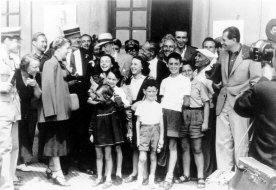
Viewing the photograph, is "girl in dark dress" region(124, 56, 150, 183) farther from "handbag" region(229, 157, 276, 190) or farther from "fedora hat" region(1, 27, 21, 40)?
"handbag" region(229, 157, 276, 190)

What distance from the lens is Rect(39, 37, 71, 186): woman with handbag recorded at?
5.26 m

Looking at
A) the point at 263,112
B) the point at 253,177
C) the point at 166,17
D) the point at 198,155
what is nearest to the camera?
the point at 253,177

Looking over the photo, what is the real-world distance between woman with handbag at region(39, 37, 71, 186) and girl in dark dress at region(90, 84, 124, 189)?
0.35 metres

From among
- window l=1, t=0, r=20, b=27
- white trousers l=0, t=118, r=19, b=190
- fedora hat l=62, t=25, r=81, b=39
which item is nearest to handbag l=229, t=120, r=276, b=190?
white trousers l=0, t=118, r=19, b=190

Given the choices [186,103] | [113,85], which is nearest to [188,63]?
[186,103]

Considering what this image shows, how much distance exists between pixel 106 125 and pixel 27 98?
990 mm

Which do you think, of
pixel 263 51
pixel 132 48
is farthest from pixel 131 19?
pixel 263 51

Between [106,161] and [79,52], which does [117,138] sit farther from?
[79,52]

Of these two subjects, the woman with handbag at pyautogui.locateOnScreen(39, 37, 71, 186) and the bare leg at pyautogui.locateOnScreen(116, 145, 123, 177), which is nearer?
the woman with handbag at pyautogui.locateOnScreen(39, 37, 71, 186)

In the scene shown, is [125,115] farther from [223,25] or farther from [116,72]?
[223,25]

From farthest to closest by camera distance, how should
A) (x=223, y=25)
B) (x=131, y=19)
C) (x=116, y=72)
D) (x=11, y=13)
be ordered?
(x=11, y=13) → (x=131, y=19) → (x=223, y=25) → (x=116, y=72)

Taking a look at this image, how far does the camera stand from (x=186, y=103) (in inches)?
214

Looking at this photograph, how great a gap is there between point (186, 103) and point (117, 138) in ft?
3.00

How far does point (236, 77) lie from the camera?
5.30m
